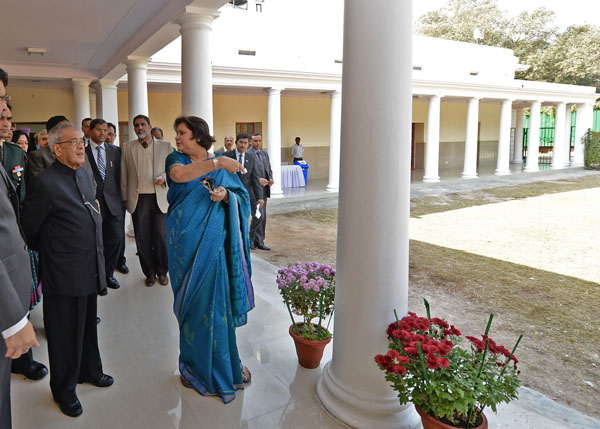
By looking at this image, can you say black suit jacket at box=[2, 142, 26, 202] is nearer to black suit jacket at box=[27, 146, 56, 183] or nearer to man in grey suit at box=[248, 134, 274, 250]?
black suit jacket at box=[27, 146, 56, 183]

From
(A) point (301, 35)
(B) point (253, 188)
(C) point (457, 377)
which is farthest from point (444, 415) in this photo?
(A) point (301, 35)

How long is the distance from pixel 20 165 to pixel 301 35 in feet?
51.6

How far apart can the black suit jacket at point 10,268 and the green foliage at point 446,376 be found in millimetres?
1808

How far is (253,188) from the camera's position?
795 cm

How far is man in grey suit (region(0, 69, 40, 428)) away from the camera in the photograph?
1.80 meters

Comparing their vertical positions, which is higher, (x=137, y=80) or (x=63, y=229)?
(x=137, y=80)

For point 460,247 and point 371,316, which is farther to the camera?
point 460,247

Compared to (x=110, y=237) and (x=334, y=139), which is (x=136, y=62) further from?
(x=334, y=139)

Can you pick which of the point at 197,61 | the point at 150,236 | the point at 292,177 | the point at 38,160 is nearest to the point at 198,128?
the point at 38,160

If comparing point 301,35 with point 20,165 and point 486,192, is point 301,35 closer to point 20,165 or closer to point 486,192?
point 486,192

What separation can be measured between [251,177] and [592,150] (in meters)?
24.7

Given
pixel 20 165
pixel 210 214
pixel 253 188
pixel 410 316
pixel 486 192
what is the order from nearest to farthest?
pixel 410 316
pixel 210 214
pixel 20 165
pixel 253 188
pixel 486 192

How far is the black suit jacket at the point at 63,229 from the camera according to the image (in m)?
2.80

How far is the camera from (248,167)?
7789mm
